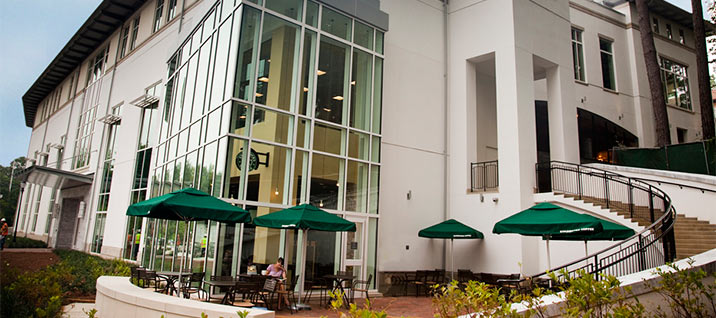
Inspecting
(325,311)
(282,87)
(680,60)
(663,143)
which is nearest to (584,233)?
(325,311)

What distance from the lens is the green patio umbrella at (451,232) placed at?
14.3 meters

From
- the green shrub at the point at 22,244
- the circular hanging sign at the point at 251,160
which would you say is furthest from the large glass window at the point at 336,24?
the green shrub at the point at 22,244

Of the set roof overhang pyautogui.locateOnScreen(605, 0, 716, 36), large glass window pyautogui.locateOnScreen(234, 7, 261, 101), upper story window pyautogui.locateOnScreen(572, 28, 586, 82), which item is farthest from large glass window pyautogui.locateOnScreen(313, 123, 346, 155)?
roof overhang pyautogui.locateOnScreen(605, 0, 716, 36)

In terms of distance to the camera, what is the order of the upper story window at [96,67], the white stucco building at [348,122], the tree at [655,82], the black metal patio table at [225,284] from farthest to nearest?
the upper story window at [96,67] → the tree at [655,82] → the white stucco building at [348,122] → the black metal patio table at [225,284]

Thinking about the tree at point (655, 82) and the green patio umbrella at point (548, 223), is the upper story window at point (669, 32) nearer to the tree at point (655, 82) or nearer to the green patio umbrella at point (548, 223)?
the tree at point (655, 82)

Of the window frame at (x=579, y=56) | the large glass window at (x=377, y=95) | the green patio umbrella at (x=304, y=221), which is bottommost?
the green patio umbrella at (x=304, y=221)

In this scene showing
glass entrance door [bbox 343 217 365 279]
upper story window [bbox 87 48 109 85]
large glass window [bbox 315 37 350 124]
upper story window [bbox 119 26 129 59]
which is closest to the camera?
glass entrance door [bbox 343 217 365 279]

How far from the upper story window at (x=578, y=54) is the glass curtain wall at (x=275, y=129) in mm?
13756

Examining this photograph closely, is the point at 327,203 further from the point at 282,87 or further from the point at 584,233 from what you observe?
the point at 584,233

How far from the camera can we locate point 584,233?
1074 centimetres

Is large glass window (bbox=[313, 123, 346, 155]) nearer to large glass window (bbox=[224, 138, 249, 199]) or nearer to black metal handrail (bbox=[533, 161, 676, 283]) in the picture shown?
large glass window (bbox=[224, 138, 249, 199])

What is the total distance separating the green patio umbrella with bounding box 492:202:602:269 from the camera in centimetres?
1009

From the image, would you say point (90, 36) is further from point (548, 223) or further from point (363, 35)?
point (548, 223)

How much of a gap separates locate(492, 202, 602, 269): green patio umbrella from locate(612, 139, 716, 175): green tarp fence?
8653 millimetres
